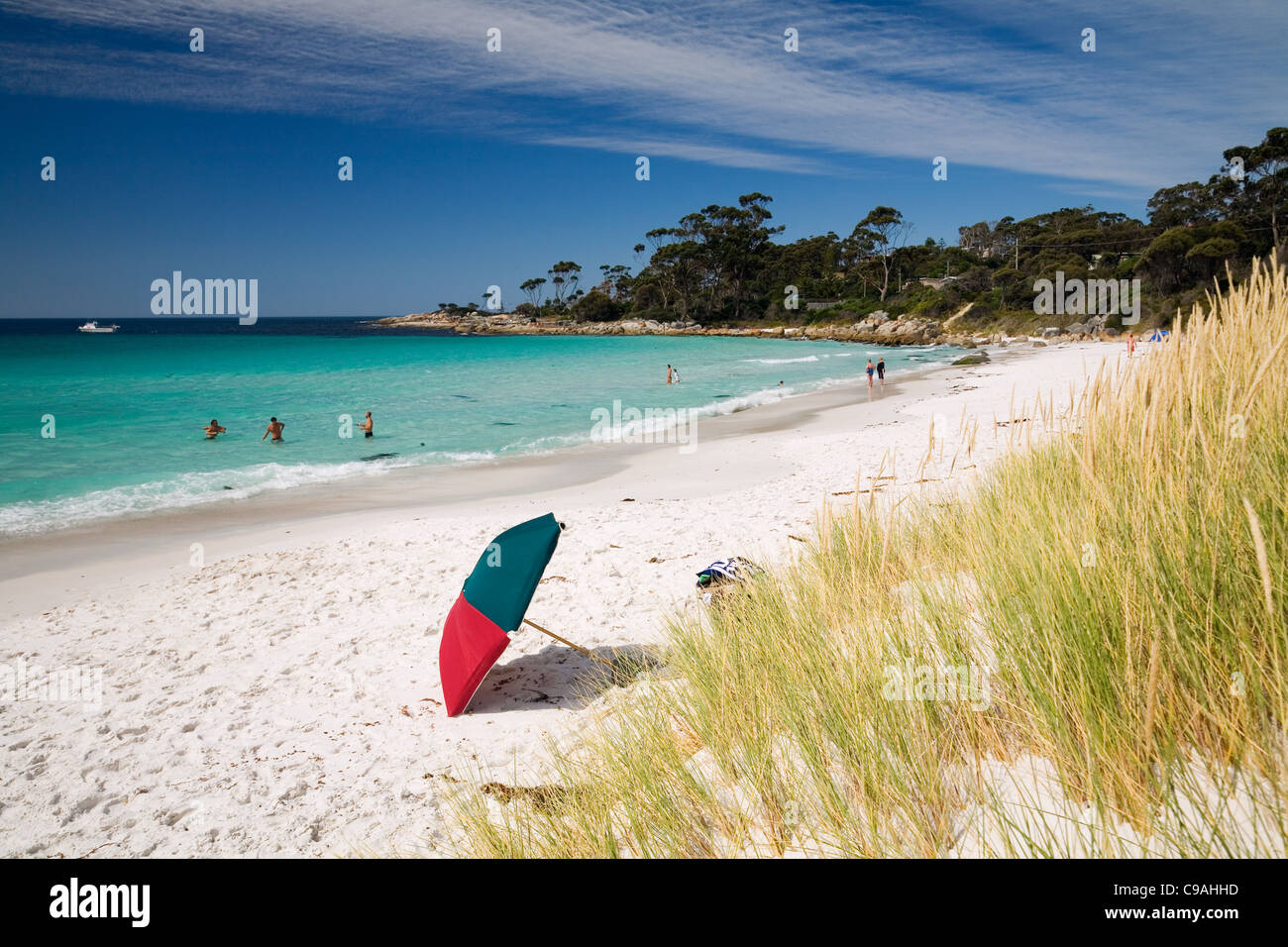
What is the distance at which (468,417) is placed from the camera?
81.8 feet

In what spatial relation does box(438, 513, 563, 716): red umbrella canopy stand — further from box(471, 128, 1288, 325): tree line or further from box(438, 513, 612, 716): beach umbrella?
box(471, 128, 1288, 325): tree line

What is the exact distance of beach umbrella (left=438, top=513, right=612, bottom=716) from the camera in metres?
4.79

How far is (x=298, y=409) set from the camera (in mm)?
28062

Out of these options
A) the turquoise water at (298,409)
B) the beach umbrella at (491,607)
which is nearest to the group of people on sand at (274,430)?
the turquoise water at (298,409)

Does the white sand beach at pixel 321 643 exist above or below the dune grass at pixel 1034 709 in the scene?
below

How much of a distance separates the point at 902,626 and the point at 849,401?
23.1 meters

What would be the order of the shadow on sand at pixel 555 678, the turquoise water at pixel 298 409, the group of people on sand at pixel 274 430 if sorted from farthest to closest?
the group of people on sand at pixel 274 430 → the turquoise water at pixel 298 409 → the shadow on sand at pixel 555 678

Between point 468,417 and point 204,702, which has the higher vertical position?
point 468,417

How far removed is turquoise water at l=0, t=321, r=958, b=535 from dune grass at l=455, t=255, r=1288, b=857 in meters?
13.5

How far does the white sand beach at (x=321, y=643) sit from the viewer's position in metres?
3.89

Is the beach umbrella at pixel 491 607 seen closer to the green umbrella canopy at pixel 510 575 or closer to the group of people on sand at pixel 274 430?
the green umbrella canopy at pixel 510 575

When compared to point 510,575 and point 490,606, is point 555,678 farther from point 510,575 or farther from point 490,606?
point 510,575
